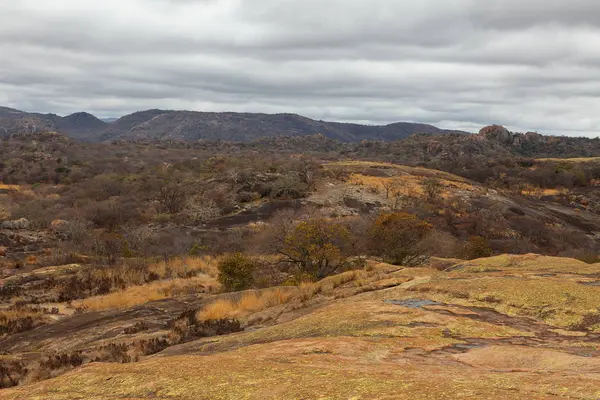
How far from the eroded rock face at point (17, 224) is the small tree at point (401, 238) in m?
35.1

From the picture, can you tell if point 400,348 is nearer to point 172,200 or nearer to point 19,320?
point 19,320

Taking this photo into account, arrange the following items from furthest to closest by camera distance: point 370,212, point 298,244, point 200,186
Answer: point 200,186 < point 370,212 < point 298,244

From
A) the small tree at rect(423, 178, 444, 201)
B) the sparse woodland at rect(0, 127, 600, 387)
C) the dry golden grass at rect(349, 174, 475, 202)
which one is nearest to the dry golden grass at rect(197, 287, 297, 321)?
the sparse woodland at rect(0, 127, 600, 387)

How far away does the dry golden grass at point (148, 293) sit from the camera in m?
19.2

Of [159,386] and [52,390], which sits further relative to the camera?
[52,390]

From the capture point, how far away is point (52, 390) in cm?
632

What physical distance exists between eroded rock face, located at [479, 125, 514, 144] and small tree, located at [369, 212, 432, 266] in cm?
15762

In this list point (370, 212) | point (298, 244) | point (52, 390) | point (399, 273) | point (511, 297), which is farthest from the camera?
point (370, 212)

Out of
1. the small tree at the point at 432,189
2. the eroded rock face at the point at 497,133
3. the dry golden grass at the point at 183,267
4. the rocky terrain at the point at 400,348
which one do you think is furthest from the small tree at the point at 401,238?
the eroded rock face at the point at 497,133

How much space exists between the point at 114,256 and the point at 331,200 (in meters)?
32.0

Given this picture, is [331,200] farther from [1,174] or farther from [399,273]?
[1,174]

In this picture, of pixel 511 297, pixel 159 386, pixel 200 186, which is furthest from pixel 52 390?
pixel 200 186

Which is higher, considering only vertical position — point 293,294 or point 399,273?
Result: point 399,273

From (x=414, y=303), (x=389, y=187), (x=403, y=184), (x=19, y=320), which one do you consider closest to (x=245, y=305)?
(x=414, y=303)
